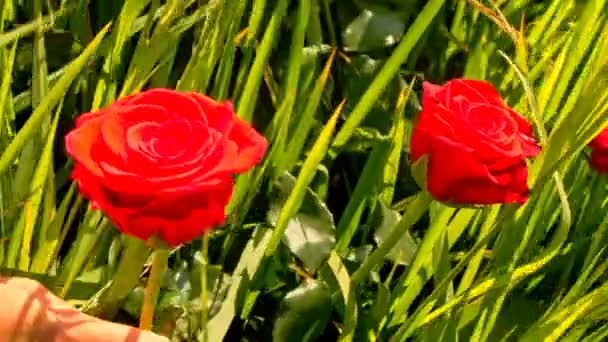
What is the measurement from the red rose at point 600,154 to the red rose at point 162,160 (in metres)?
0.32

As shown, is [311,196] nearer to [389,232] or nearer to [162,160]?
[389,232]

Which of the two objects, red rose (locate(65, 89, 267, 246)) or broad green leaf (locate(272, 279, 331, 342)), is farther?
broad green leaf (locate(272, 279, 331, 342))

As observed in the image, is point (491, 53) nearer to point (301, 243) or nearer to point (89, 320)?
point (301, 243)

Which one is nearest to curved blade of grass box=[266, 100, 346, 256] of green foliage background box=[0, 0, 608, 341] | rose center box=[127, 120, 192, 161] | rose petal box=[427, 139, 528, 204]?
green foliage background box=[0, 0, 608, 341]

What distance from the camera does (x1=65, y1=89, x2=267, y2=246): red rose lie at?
388mm

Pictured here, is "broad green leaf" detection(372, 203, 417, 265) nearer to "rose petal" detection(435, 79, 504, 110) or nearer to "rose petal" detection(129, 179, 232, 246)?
"rose petal" detection(435, 79, 504, 110)

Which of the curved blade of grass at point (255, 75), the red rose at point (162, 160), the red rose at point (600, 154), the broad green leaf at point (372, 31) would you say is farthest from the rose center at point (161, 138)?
the broad green leaf at point (372, 31)

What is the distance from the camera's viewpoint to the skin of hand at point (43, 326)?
0.48 m

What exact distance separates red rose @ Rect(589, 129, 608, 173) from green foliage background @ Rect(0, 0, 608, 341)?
0.02 meters

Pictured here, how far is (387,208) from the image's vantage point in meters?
0.73

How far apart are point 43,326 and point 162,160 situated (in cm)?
14

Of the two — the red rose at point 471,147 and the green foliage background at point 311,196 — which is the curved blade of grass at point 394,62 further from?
the red rose at point 471,147

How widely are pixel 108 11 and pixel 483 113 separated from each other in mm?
391

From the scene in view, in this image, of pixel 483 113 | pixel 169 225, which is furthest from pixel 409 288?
pixel 169 225
